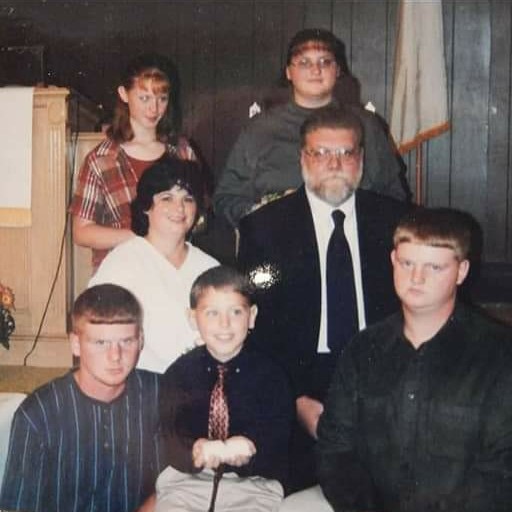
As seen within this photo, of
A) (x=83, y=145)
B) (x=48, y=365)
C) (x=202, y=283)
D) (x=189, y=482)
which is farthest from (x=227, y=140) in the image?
(x=189, y=482)

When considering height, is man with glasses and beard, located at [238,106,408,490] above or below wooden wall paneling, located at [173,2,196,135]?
below

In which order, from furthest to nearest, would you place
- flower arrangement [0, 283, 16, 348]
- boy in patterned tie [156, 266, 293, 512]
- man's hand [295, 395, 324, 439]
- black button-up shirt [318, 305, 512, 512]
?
flower arrangement [0, 283, 16, 348] < man's hand [295, 395, 324, 439] < boy in patterned tie [156, 266, 293, 512] < black button-up shirt [318, 305, 512, 512]

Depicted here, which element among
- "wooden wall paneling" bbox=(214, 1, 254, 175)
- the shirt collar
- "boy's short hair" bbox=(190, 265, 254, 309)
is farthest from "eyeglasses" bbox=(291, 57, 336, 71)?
"wooden wall paneling" bbox=(214, 1, 254, 175)

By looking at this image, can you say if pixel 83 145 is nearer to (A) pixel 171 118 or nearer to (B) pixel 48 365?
(A) pixel 171 118

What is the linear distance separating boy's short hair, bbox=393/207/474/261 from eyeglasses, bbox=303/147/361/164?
22 centimetres

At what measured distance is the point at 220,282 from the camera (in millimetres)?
1174

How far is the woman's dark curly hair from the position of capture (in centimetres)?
133

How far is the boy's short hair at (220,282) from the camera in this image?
1173 mm

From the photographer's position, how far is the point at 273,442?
1135 mm

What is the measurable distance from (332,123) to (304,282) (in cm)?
26

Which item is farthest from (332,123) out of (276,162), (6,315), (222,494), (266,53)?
(266,53)

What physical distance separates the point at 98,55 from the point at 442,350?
1712 mm

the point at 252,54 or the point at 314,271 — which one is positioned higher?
the point at 252,54

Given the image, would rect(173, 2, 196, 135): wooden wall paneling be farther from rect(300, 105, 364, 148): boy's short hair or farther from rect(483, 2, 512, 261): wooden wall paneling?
rect(300, 105, 364, 148): boy's short hair
